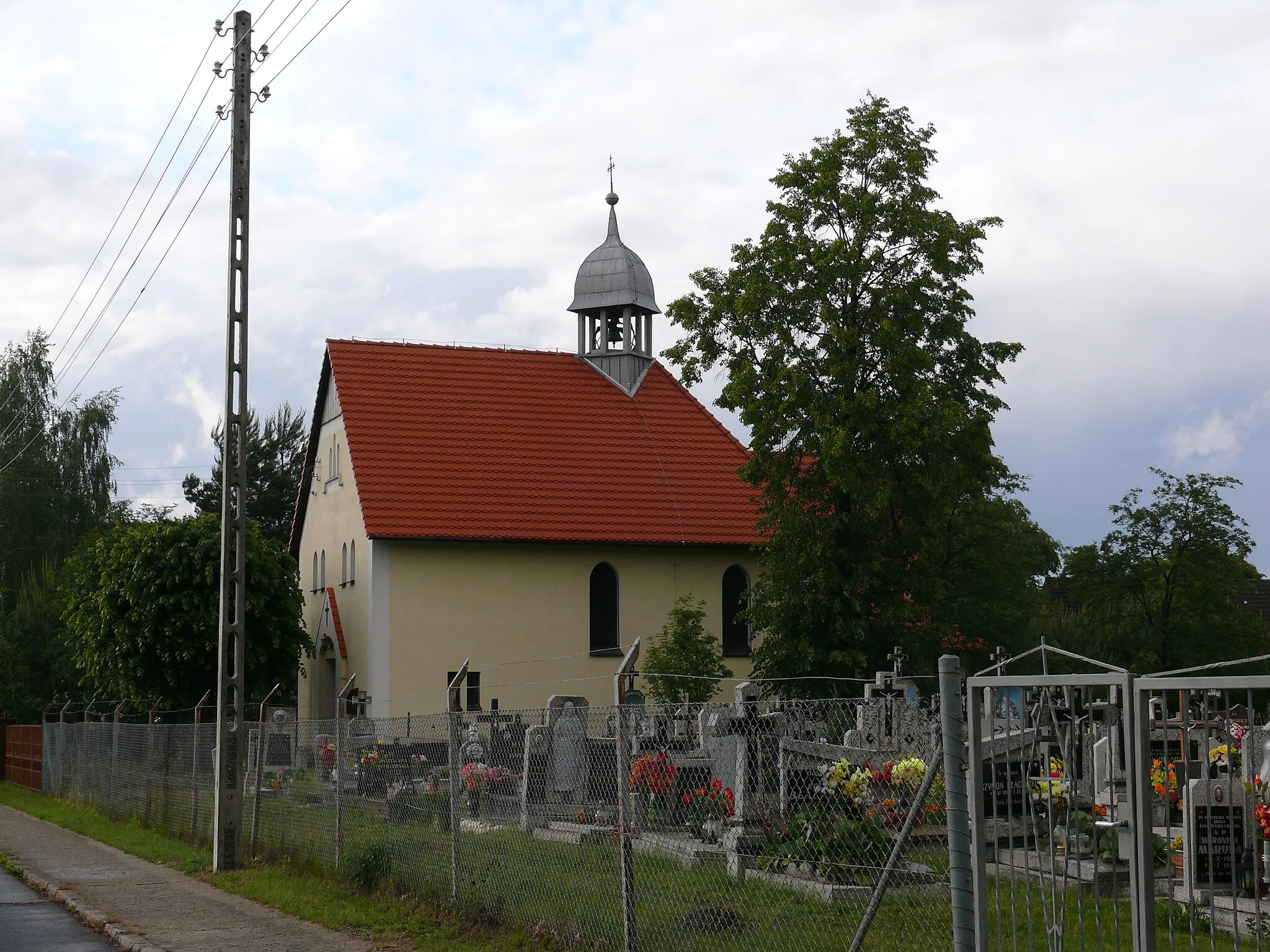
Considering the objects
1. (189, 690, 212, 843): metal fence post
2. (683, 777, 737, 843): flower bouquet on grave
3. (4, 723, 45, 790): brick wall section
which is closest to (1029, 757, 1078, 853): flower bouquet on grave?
(683, 777, 737, 843): flower bouquet on grave

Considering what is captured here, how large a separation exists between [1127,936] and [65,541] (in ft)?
168

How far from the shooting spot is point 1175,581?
1678 inches

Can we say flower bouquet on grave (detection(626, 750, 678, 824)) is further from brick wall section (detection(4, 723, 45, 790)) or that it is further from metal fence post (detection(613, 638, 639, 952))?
brick wall section (detection(4, 723, 45, 790))

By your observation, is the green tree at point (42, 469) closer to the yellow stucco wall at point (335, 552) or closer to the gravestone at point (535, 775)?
the yellow stucco wall at point (335, 552)

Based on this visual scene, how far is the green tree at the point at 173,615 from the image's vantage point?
1300 inches

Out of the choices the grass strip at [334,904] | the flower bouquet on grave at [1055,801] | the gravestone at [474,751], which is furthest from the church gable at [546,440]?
the flower bouquet on grave at [1055,801]

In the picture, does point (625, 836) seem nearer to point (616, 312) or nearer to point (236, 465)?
point (236, 465)

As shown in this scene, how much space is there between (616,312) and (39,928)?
3390 centimetres

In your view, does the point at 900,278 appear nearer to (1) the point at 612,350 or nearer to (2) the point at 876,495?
(2) the point at 876,495

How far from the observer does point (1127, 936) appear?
26.5 feet

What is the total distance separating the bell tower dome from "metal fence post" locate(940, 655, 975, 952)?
124 feet

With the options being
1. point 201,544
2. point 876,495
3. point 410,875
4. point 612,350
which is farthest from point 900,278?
point 410,875

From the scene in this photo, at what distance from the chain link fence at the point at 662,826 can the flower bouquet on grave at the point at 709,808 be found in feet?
0.08

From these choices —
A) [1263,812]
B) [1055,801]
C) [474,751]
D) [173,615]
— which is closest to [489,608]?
[173,615]
